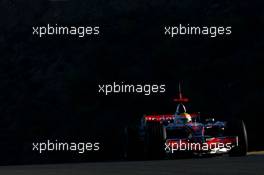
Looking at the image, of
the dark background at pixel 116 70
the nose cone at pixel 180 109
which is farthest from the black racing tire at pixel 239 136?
the dark background at pixel 116 70

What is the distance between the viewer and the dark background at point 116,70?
5075 centimetres

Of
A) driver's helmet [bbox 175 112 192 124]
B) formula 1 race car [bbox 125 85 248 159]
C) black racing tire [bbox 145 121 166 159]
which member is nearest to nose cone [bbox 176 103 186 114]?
formula 1 race car [bbox 125 85 248 159]

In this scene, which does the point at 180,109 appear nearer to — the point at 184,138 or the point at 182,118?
the point at 182,118

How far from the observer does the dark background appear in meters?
50.8

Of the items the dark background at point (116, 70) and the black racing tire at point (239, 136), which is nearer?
the black racing tire at point (239, 136)

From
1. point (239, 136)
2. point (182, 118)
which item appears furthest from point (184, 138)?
point (239, 136)

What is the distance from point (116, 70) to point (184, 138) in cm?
3542

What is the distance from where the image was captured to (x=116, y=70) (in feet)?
195

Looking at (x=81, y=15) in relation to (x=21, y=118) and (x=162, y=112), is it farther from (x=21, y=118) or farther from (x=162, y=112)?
(x=162, y=112)

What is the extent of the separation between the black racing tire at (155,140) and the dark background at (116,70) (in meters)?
18.7

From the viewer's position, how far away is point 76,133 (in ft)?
170

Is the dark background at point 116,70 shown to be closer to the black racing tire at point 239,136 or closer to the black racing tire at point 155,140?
→ the black racing tire at point 239,136

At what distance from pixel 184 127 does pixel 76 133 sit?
27959 millimetres

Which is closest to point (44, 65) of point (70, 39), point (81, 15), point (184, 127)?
point (70, 39)
